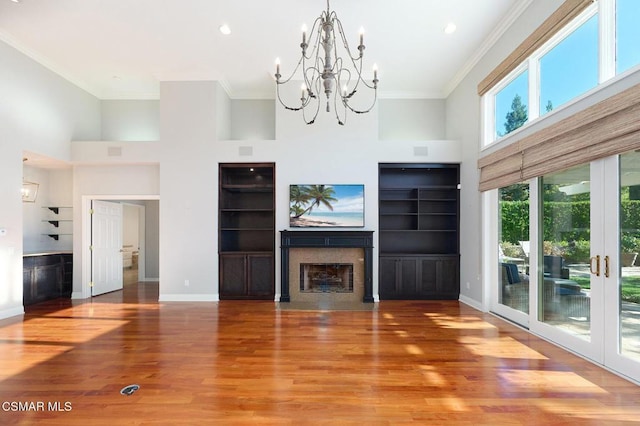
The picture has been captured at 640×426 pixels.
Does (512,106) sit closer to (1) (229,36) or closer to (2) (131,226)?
(1) (229,36)

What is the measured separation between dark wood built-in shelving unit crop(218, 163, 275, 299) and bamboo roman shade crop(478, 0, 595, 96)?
4045mm

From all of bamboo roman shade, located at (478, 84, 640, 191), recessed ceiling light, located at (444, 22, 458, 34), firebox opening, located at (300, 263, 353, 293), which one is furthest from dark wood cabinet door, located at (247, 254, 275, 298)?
recessed ceiling light, located at (444, 22, 458, 34)

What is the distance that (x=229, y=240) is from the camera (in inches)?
276

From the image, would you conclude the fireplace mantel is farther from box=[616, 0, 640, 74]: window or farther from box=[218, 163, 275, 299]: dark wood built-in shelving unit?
Answer: box=[616, 0, 640, 74]: window

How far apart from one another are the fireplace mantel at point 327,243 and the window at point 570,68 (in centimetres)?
340

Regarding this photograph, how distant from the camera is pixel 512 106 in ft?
16.4

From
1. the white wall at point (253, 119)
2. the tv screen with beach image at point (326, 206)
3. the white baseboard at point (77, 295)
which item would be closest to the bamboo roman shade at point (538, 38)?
the tv screen with beach image at point (326, 206)

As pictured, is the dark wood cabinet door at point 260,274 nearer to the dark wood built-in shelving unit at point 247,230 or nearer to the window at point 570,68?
the dark wood built-in shelving unit at point 247,230

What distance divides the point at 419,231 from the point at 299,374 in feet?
14.3

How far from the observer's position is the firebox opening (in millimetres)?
6590

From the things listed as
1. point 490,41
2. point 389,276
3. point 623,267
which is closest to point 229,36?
point 490,41

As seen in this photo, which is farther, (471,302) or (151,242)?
(151,242)

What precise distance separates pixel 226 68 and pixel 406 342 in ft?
18.0

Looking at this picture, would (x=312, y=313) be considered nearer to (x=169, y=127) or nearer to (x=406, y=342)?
(x=406, y=342)
